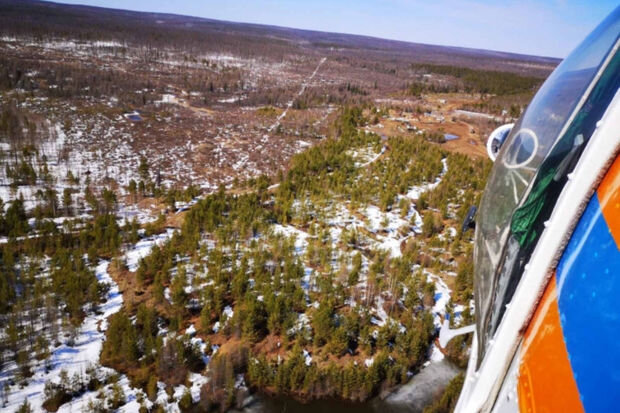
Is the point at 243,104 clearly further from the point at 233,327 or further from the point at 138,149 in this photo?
the point at 233,327

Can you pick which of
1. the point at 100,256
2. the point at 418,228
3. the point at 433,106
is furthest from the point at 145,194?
the point at 433,106

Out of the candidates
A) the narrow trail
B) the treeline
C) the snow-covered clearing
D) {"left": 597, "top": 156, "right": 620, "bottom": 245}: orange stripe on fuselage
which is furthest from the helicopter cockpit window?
the treeline

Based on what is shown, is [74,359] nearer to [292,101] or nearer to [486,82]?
[292,101]

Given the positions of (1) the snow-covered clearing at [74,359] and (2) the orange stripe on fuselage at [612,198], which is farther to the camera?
(1) the snow-covered clearing at [74,359]

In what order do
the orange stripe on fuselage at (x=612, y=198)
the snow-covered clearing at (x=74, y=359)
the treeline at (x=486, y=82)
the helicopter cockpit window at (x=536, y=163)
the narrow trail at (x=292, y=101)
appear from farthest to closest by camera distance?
the treeline at (x=486, y=82), the narrow trail at (x=292, y=101), the snow-covered clearing at (x=74, y=359), the helicopter cockpit window at (x=536, y=163), the orange stripe on fuselage at (x=612, y=198)

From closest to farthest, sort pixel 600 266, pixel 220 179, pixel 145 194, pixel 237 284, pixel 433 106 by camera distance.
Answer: pixel 600 266 → pixel 237 284 → pixel 145 194 → pixel 220 179 → pixel 433 106

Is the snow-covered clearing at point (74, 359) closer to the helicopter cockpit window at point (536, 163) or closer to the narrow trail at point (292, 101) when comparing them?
the helicopter cockpit window at point (536, 163)

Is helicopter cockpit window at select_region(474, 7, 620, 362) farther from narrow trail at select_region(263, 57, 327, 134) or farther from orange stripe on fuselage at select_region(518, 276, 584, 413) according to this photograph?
narrow trail at select_region(263, 57, 327, 134)

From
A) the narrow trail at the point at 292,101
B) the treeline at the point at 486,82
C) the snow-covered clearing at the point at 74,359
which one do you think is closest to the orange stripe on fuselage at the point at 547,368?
the snow-covered clearing at the point at 74,359
